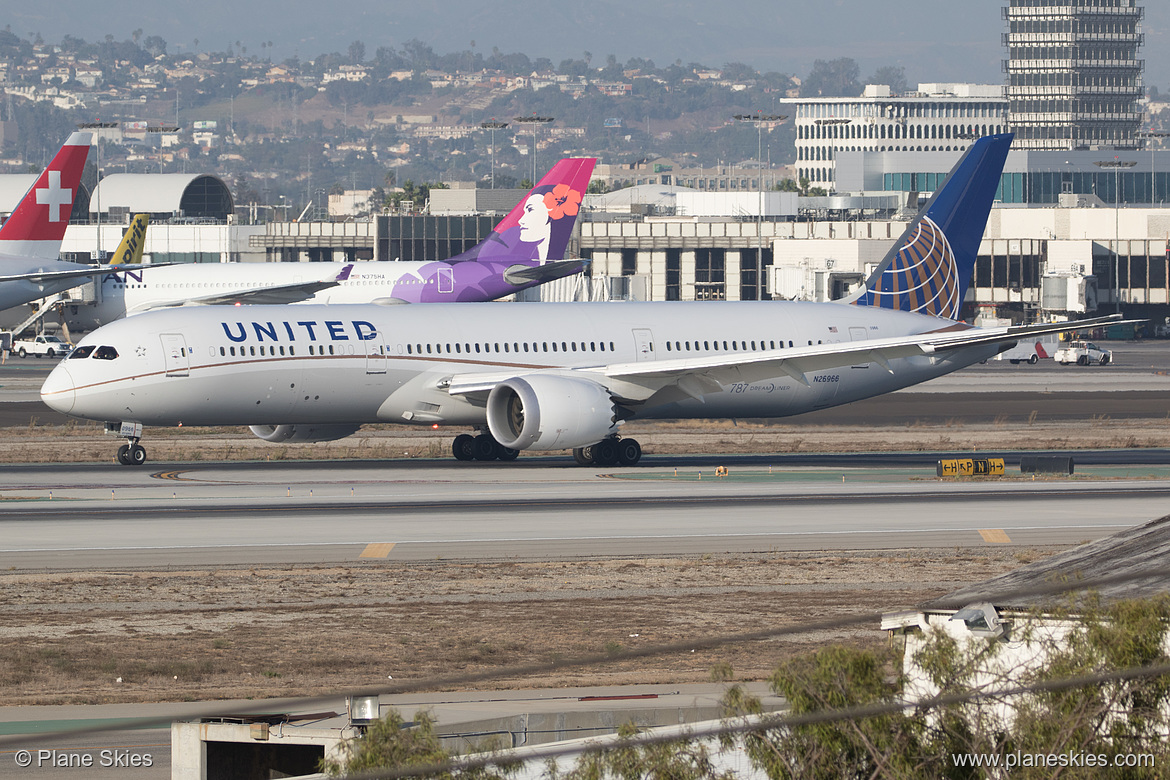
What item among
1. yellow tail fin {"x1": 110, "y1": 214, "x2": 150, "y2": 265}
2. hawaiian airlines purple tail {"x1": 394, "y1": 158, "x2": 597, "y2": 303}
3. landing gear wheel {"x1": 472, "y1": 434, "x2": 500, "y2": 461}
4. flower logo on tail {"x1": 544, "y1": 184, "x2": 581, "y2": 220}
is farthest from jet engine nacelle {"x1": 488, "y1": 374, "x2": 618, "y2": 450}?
yellow tail fin {"x1": 110, "y1": 214, "x2": 150, "y2": 265}

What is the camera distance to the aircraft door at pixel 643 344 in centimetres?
5150

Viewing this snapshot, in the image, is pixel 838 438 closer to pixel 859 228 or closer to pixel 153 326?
pixel 153 326

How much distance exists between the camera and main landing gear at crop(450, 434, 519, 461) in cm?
5156

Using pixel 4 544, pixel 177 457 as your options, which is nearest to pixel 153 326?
pixel 177 457

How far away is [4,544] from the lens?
34.4 meters

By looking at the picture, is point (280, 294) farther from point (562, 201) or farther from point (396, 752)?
point (396, 752)

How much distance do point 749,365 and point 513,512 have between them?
12.4 metres

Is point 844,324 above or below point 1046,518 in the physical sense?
above

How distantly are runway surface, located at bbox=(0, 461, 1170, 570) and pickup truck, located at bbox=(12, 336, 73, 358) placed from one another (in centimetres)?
6950

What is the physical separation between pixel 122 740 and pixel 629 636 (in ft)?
29.3

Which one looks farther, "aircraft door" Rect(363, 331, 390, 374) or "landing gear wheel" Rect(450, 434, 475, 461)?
"landing gear wheel" Rect(450, 434, 475, 461)

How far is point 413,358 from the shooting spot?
159ft

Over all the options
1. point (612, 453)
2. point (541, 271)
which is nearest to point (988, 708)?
point (612, 453)

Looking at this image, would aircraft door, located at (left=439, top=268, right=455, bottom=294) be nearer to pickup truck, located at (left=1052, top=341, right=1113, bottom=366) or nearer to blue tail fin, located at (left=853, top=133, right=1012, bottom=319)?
blue tail fin, located at (left=853, top=133, right=1012, bottom=319)
